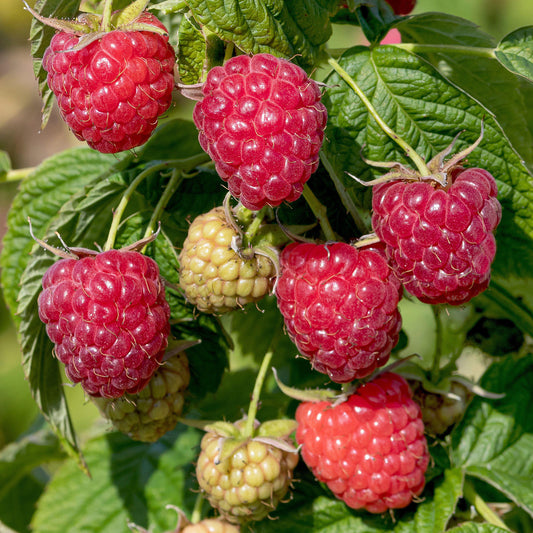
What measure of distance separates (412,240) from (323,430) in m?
0.50

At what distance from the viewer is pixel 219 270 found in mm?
1357

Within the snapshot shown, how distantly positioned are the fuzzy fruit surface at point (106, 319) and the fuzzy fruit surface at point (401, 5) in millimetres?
1036

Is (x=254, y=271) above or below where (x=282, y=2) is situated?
below

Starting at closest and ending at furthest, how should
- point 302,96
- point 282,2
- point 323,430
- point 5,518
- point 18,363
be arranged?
point 302,96 → point 282,2 → point 323,430 → point 5,518 → point 18,363

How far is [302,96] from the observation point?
1184mm

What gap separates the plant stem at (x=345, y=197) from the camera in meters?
1.38

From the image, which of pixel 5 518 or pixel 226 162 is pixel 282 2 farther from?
pixel 5 518

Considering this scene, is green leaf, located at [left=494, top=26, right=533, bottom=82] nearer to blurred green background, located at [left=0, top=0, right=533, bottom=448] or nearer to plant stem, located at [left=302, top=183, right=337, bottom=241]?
plant stem, located at [left=302, top=183, right=337, bottom=241]

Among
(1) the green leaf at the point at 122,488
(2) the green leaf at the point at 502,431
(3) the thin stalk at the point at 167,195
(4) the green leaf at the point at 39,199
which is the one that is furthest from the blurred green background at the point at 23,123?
(3) the thin stalk at the point at 167,195

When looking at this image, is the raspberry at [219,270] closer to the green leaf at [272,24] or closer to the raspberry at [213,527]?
the green leaf at [272,24]

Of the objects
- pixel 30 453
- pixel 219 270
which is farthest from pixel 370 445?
pixel 30 453

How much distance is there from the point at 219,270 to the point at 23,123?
5.04 meters

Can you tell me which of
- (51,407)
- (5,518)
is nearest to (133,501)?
(51,407)

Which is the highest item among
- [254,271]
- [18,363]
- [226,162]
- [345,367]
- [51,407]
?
[226,162]
